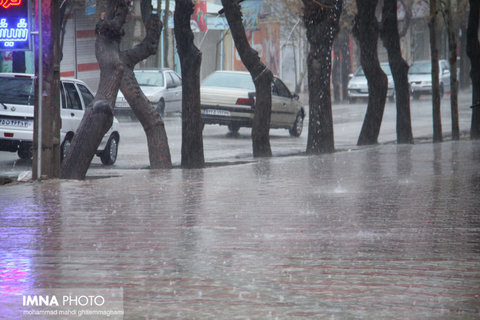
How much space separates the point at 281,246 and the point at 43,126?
6.01 m

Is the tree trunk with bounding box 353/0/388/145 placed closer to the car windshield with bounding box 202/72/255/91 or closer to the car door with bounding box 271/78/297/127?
the car door with bounding box 271/78/297/127

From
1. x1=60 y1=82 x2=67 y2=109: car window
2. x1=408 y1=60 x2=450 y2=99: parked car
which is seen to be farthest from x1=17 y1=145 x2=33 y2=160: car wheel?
x1=408 y1=60 x2=450 y2=99: parked car

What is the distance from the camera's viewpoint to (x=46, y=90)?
13156 mm

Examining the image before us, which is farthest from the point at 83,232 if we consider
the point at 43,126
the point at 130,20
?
the point at 130,20

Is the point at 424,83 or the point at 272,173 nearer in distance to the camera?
the point at 272,173

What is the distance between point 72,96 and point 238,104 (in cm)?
804

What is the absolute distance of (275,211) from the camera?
10.4 meters

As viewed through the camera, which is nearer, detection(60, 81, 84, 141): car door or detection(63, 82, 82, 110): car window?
detection(60, 81, 84, 141): car door

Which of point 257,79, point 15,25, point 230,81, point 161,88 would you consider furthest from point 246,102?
point 15,25

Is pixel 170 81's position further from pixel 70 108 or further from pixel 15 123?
pixel 15 123

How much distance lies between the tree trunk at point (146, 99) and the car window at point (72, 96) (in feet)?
4.22

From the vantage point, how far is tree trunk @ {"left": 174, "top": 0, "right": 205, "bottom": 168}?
16.6m

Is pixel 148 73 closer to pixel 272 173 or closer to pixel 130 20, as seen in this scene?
pixel 130 20

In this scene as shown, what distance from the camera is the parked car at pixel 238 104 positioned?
24797 mm
